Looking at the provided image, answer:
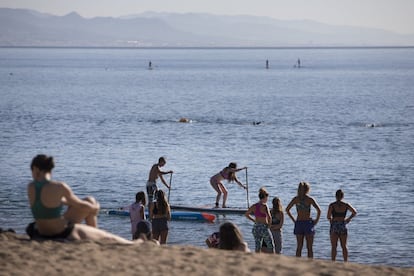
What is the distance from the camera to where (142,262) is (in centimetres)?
1271

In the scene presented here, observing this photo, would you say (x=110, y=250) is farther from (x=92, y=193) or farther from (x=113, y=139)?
(x=113, y=139)

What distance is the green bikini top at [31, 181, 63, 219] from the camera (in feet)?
41.7

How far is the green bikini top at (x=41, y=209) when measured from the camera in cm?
1270

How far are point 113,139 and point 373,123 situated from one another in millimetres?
22650

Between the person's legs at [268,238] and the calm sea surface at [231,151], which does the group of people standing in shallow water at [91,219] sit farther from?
the calm sea surface at [231,151]

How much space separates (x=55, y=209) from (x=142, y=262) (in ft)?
4.83

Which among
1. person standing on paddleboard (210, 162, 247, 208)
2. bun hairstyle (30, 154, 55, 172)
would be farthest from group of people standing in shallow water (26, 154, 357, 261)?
person standing on paddleboard (210, 162, 247, 208)

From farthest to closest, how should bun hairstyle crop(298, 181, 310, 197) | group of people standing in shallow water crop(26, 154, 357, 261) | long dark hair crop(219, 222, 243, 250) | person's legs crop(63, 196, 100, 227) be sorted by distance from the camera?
bun hairstyle crop(298, 181, 310, 197) → long dark hair crop(219, 222, 243, 250) → person's legs crop(63, 196, 100, 227) → group of people standing in shallow water crop(26, 154, 357, 261)

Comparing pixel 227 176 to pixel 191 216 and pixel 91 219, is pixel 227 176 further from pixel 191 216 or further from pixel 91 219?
pixel 91 219

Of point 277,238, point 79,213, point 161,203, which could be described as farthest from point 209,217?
point 79,213

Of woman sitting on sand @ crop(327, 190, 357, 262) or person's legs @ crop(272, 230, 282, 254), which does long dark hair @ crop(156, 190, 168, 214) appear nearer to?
person's legs @ crop(272, 230, 282, 254)

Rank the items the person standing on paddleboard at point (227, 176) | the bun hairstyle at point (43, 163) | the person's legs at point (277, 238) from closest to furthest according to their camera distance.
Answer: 1. the bun hairstyle at point (43, 163)
2. the person's legs at point (277, 238)
3. the person standing on paddleboard at point (227, 176)

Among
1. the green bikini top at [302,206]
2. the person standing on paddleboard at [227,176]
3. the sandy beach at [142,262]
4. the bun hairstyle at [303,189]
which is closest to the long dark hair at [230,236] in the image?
the sandy beach at [142,262]

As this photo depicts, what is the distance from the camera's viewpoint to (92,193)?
33.3 m
